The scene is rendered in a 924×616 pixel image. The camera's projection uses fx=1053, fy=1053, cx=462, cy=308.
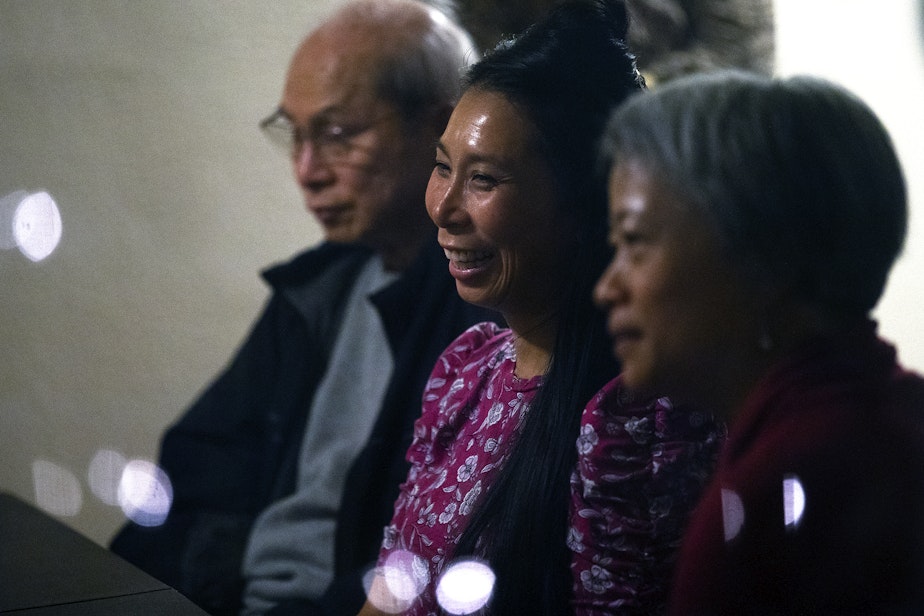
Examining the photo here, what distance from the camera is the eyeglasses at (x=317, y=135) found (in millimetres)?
1153

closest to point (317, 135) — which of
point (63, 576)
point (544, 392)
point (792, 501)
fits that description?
point (544, 392)

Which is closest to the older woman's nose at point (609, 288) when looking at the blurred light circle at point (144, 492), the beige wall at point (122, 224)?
the beige wall at point (122, 224)

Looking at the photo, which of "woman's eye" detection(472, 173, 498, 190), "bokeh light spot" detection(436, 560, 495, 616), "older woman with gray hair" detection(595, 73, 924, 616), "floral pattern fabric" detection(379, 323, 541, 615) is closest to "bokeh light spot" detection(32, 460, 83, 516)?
"floral pattern fabric" detection(379, 323, 541, 615)

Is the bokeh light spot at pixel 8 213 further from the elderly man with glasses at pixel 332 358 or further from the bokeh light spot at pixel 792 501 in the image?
the bokeh light spot at pixel 792 501

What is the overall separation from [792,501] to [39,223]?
3.83 ft

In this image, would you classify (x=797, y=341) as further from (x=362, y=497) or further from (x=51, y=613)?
(x=51, y=613)

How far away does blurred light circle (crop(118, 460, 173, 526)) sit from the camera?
1472 millimetres

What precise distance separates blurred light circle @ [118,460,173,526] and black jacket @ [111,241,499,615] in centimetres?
1

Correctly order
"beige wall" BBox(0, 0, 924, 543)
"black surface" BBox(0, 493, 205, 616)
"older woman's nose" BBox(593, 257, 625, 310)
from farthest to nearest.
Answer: "beige wall" BBox(0, 0, 924, 543) → "black surface" BBox(0, 493, 205, 616) → "older woman's nose" BBox(593, 257, 625, 310)

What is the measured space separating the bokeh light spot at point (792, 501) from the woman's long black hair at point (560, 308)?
16 cm

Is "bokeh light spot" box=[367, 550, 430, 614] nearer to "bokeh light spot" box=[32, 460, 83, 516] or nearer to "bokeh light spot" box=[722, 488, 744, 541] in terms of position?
"bokeh light spot" box=[722, 488, 744, 541]

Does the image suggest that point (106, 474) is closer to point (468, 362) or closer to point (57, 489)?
point (57, 489)

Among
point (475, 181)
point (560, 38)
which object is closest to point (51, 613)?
point (475, 181)

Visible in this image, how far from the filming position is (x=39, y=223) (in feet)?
4.83
